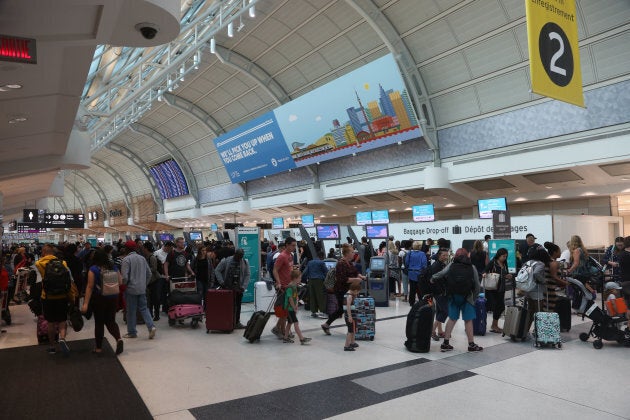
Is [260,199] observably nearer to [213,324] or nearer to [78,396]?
[213,324]

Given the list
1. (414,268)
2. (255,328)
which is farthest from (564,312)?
(255,328)

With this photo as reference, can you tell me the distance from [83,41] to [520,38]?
14887 mm

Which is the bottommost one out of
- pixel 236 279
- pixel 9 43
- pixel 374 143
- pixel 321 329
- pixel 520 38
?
pixel 321 329

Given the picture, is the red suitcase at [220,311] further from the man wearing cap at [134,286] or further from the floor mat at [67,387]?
the floor mat at [67,387]

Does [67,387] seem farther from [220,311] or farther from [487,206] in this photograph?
[487,206]

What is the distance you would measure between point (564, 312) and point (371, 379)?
4396 millimetres

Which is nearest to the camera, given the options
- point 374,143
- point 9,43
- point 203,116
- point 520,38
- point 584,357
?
point 9,43

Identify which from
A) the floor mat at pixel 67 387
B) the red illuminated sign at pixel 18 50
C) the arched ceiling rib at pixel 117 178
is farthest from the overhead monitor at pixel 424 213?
the arched ceiling rib at pixel 117 178

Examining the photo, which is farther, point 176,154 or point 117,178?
point 117,178

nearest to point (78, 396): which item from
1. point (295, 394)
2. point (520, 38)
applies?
point (295, 394)

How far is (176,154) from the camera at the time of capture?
3647 centimetres

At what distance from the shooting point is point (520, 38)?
14.9 m

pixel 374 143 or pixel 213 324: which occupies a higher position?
pixel 374 143

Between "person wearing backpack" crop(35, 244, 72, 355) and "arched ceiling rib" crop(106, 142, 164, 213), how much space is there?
3671 centimetres
